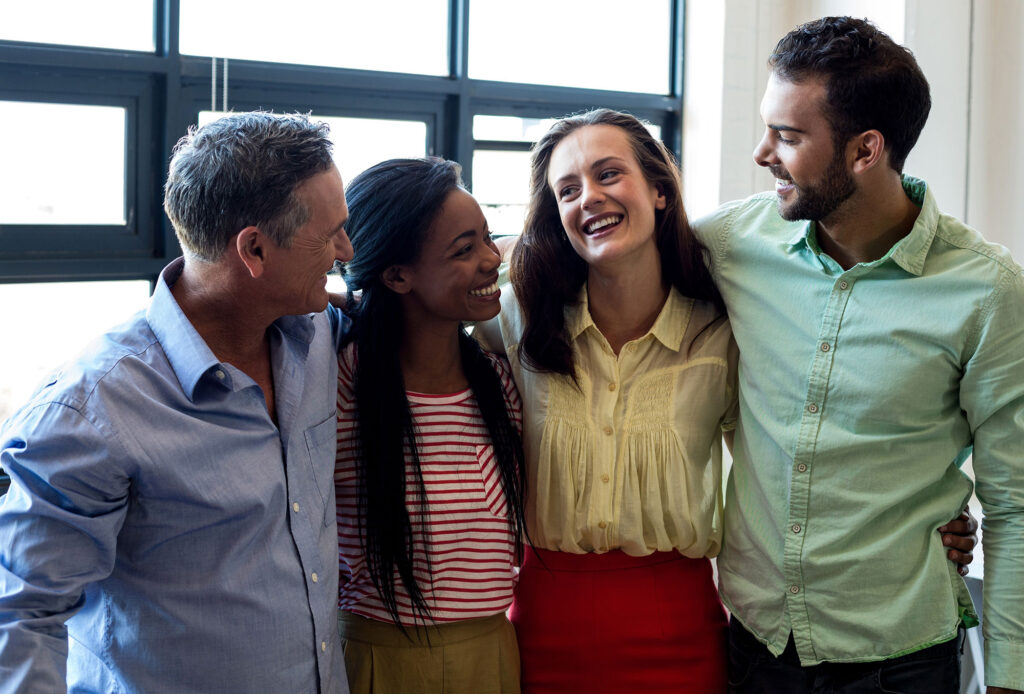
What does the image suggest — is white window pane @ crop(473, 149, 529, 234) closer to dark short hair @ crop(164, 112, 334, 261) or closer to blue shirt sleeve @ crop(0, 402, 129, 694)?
dark short hair @ crop(164, 112, 334, 261)

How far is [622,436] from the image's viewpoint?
5.57 feet

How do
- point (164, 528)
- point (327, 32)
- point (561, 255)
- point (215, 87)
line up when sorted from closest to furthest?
point (164, 528), point (561, 255), point (215, 87), point (327, 32)

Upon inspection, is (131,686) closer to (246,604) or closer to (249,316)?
(246,604)

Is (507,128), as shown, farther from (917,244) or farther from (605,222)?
(917,244)

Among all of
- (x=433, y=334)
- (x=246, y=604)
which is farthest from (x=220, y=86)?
(x=246, y=604)

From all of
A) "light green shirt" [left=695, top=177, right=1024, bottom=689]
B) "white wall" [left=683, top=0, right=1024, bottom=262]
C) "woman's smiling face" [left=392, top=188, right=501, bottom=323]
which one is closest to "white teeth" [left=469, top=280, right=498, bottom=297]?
"woman's smiling face" [left=392, top=188, right=501, bottom=323]

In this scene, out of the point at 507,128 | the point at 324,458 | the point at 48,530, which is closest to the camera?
the point at 48,530

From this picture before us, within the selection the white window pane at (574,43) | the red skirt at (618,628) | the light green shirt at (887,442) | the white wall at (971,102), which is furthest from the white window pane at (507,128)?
the red skirt at (618,628)

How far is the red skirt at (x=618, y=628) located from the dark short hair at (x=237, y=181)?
761 millimetres

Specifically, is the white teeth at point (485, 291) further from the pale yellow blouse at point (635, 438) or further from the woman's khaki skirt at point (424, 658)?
the woman's khaki skirt at point (424, 658)

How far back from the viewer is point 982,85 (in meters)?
2.95

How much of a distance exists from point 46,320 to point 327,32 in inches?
42.9

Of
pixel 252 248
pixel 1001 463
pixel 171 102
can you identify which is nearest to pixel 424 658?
pixel 252 248

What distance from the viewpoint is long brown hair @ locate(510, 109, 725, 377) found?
5.80 feet
